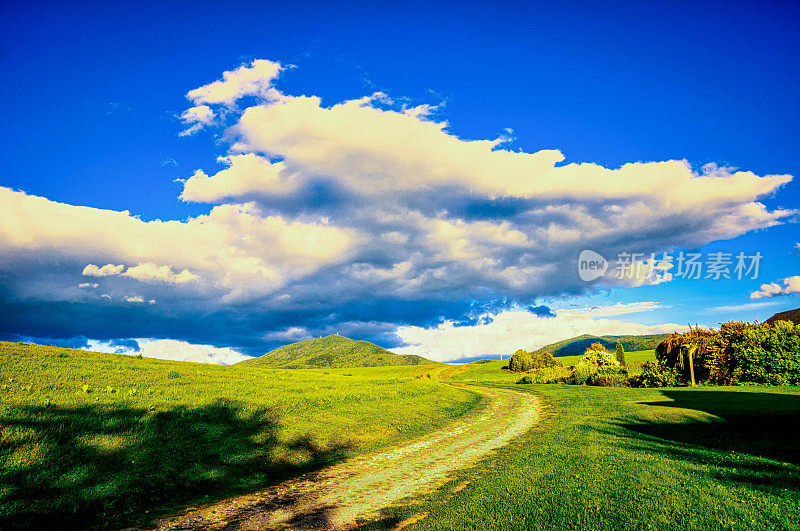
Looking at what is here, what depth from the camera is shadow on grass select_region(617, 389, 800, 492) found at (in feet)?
44.8

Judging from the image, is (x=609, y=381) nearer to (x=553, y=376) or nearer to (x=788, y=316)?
(x=553, y=376)

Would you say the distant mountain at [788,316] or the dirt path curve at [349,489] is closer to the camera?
the dirt path curve at [349,489]

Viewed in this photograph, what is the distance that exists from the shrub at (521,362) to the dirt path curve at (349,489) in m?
87.4

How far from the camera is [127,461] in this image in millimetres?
15711

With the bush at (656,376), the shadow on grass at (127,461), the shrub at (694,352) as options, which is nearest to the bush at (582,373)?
the bush at (656,376)

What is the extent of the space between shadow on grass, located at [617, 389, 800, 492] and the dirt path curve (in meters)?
7.98

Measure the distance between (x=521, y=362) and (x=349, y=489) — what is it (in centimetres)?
10116

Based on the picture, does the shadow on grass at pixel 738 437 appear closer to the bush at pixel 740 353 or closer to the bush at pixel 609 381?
the bush at pixel 740 353

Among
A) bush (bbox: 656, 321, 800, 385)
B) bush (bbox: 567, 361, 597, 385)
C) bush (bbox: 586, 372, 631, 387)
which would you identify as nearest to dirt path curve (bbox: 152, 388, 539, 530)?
bush (bbox: 656, 321, 800, 385)

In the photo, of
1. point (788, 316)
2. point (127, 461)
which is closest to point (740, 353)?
point (788, 316)

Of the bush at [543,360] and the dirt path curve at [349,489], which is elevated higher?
the bush at [543,360]

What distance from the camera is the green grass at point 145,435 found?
12.9 m

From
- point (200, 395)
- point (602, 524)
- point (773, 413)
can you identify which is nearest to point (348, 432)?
point (200, 395)

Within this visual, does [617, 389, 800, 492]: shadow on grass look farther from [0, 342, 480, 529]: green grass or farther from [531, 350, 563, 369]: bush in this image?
[531, 350, 563, 369]: bush
